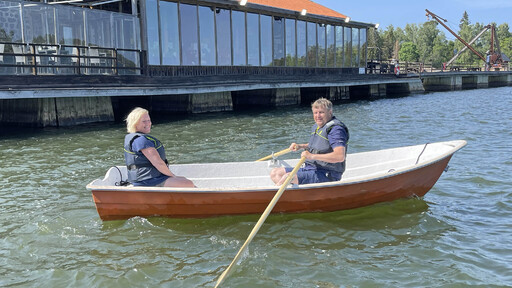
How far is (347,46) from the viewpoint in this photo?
33.3 m

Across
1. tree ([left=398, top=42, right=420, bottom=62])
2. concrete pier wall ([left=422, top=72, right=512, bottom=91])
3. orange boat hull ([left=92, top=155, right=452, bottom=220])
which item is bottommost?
orange boat hull ([left=92, top=155, right=452, bottom=220])

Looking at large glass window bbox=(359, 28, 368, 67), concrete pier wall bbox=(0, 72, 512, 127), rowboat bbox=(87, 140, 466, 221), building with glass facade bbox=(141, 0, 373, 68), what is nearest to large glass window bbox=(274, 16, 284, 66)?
building with glass facade bbox=(141, 0, 373, 68)

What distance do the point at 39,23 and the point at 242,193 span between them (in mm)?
12819

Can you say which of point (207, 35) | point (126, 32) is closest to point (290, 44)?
point (207, 35)

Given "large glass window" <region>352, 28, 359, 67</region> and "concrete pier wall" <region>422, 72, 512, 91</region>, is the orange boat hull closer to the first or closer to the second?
"large glass window" <region>352, 28, 359, 67</region>

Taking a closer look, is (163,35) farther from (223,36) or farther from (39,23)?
(39,23)

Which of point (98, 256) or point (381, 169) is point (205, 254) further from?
point (381, 169)

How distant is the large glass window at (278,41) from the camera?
27.1m

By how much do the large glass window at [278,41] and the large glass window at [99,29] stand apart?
11.2 meters

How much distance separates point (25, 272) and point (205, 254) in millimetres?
2125

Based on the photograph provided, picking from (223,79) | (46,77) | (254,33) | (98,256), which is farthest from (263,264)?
(254,33)

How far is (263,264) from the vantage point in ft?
18.4

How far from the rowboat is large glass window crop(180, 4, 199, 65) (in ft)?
47.1

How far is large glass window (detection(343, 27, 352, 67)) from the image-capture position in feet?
108
